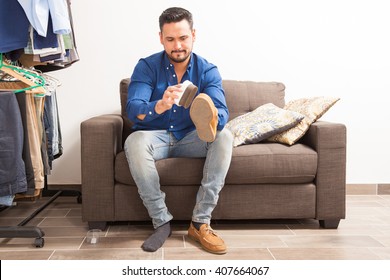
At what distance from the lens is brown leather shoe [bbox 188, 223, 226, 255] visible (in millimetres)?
1831

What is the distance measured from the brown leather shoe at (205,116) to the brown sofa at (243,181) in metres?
0.24

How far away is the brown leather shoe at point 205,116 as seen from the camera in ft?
5.92

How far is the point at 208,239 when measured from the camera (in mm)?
1872

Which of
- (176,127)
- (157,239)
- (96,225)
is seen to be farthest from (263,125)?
(96,225)

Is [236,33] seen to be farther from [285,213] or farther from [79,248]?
[79,248]

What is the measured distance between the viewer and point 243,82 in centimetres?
270

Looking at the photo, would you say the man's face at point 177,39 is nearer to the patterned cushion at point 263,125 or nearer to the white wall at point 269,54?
the patterned cushion at point 263,125

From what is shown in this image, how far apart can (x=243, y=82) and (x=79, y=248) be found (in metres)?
1.43

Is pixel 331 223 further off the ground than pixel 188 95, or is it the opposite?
pixel 188 95

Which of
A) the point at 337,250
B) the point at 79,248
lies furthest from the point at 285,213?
the point at 79,248

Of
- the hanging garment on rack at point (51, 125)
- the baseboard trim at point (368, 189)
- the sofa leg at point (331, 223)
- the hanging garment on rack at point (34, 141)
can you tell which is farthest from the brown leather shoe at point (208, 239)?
the baseboard trim at point (368, 189)

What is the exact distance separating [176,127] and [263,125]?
0.49 m

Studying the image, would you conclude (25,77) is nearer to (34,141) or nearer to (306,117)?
(34,141)
